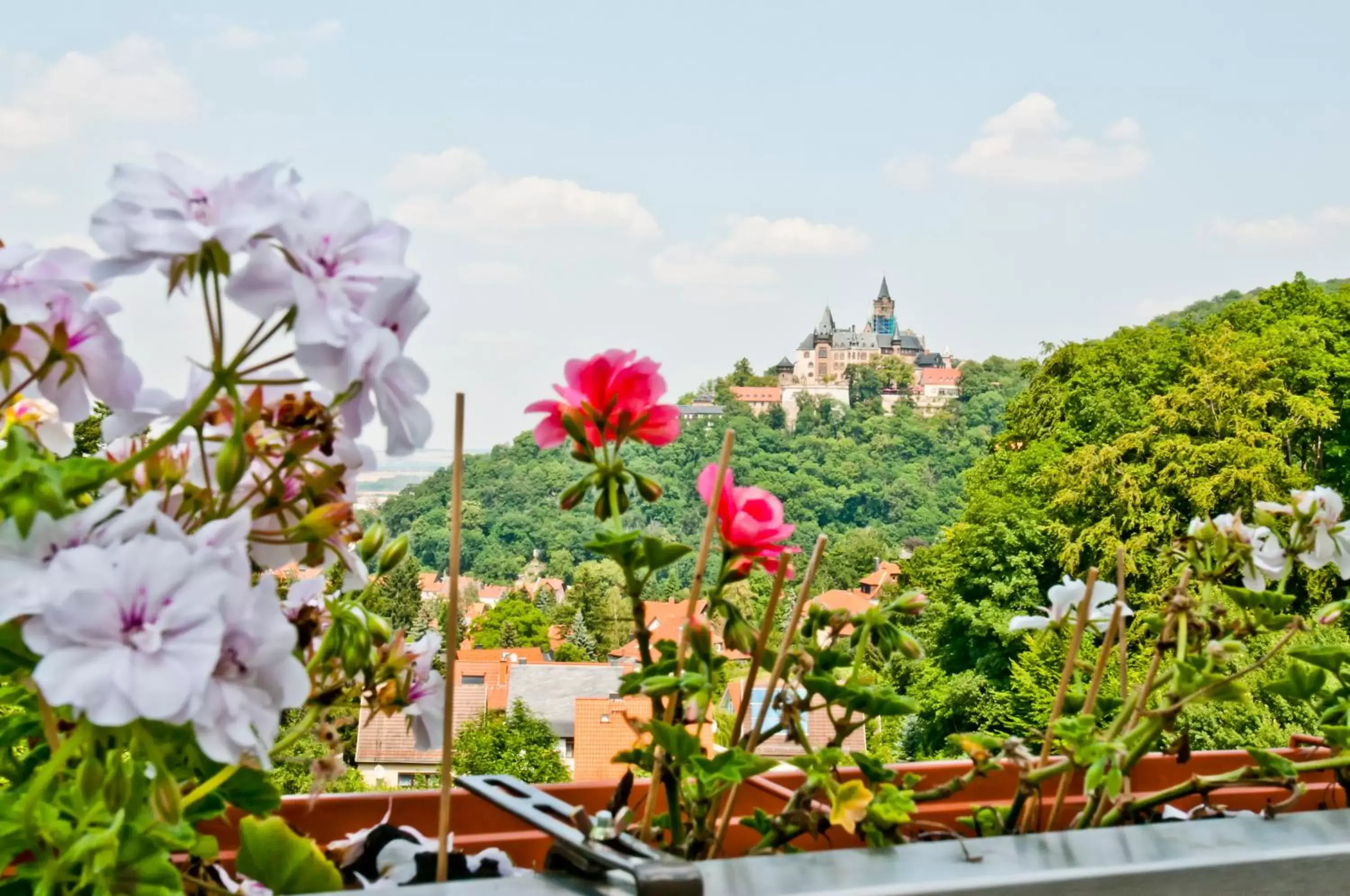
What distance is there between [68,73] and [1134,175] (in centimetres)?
5234

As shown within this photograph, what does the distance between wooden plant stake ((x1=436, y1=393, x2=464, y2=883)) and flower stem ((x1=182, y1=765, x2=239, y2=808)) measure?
0.26ft

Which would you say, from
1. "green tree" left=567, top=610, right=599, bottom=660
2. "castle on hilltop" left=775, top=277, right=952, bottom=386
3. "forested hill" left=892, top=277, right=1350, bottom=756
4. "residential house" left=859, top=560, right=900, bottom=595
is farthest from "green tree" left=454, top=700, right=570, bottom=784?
"castle on hilltop" left=775, top=277, right=952, bottom=386

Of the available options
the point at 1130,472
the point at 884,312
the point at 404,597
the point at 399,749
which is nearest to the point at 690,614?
the point at 1130,472

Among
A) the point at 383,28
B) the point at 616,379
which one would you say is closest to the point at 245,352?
the point at 616,379

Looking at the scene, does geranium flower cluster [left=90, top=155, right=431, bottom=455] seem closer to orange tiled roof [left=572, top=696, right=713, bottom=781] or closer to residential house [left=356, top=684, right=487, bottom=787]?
residential house [left=356, top=684, right=487, bottom=787]

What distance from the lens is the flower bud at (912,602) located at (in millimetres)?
594

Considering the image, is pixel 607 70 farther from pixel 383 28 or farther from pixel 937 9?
pixel 937 9

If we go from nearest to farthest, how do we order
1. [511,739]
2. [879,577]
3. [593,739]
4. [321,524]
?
[321,524]
[593,739]
[511,739]
[879,577]

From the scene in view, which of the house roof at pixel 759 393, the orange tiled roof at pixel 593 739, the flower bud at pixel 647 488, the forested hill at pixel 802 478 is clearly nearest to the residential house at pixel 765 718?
the flower bud at pixel 647 488

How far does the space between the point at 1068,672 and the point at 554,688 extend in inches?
743

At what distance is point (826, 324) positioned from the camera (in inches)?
1988

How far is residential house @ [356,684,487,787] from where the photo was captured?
1098 centimetres

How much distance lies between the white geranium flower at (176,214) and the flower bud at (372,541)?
0.20 meters

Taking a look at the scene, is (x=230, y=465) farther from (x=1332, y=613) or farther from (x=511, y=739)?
(x=511, y=739)
